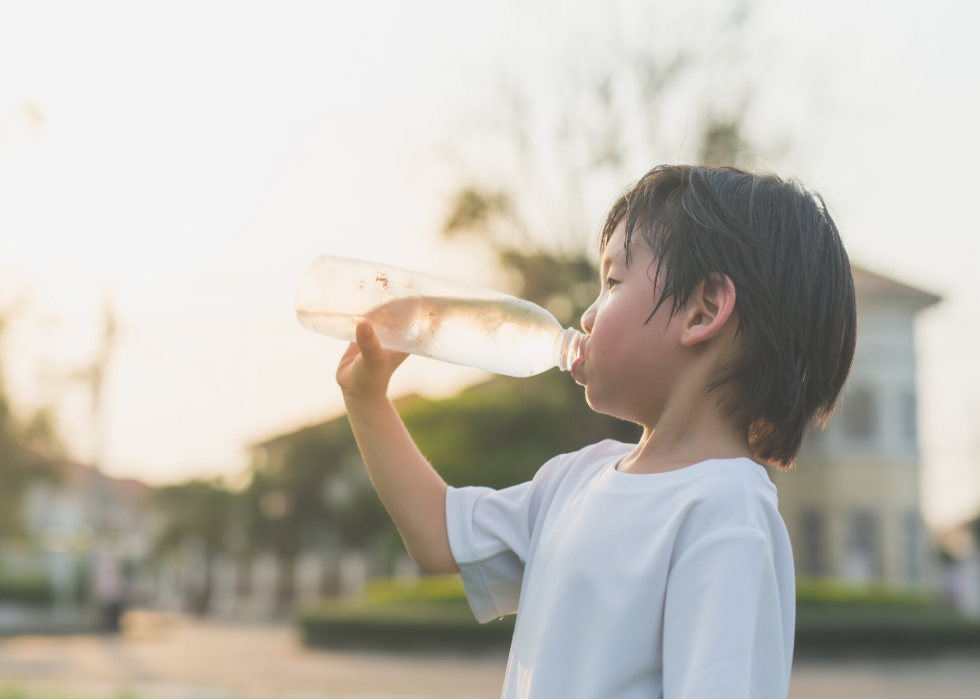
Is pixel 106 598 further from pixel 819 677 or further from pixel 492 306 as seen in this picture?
pixel 492 306

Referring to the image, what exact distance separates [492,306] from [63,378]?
20.6m

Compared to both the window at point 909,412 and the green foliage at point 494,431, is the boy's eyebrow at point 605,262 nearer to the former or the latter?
the green foliage at point 494,431

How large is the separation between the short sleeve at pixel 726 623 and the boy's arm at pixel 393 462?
510 millimetres

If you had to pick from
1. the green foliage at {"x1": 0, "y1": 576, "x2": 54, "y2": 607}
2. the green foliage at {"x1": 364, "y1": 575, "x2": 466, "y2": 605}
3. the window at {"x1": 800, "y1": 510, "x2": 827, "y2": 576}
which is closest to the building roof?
Result: the window at {"x1": 800, "y1": 510, "x2": 827, "y2": 576}

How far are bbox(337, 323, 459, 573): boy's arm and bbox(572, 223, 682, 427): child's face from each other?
0.36 m

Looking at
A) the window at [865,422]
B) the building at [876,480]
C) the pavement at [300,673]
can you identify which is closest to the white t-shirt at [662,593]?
the pavement at [300,673]

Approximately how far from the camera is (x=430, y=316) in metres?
1.67

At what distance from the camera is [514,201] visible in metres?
17.1

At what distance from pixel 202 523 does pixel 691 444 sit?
119 ft

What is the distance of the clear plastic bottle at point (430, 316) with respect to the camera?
163 centimetres

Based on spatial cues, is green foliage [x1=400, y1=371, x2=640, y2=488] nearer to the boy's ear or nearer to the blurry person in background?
the blurry person in background

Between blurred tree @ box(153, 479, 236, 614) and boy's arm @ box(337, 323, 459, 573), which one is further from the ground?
boy's arm @ box(337, 323, 459, 573)

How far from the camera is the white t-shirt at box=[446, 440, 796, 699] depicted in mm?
1019

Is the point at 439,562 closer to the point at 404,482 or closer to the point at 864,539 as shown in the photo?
the point at 404,482
